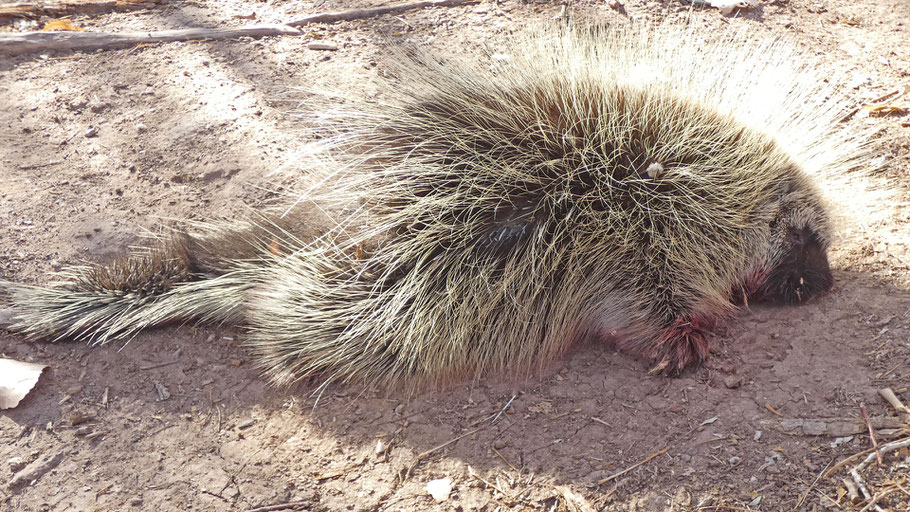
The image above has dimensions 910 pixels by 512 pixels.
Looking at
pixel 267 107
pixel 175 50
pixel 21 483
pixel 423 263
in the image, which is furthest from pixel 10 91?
pixel 423 263

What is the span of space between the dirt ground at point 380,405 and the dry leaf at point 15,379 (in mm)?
40

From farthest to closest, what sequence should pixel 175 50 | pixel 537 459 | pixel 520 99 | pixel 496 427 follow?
pixel 175 50
pixel 520 99
pixel 496 427
pixel 537 459

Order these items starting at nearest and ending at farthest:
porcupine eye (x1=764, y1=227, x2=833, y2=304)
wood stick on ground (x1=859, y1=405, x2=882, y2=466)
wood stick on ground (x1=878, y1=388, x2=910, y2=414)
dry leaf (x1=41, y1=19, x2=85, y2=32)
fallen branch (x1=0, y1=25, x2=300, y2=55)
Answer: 1. wood stick on ground (x1=859, y1=405, x2=882, y2=466)
2. wood stick on ground (x1=878, y1=388, x2=910, y2=414)
3. porcupine eye (x1=764, y1=227, x2=833, y2=304)
4. fallen branch (x1=0, y1=25, x2=300, y2=55)
5. dry leaf (x1=41, y1=19, x2=85, y2=32)

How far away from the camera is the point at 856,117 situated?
3131 millimetres

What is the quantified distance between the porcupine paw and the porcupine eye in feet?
1.22

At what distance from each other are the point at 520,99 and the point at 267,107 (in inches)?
A: 64.1

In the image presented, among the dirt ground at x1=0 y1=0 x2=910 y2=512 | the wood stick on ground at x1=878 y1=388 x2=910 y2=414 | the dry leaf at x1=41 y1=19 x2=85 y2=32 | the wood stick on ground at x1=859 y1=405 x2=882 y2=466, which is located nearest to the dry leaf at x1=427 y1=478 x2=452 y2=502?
the dirt ground at x1=0 y1=0 x2=910 y2=512

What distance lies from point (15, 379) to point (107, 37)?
2.31 meters

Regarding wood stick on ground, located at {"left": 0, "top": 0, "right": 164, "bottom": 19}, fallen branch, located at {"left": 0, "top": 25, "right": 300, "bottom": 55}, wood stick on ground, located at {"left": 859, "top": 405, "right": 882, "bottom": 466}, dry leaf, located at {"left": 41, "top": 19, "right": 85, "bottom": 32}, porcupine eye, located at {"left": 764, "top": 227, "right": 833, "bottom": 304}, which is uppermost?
wood stick on ground, located at {"left": 0, "top": 0, "right": 164, "bottom": 19}

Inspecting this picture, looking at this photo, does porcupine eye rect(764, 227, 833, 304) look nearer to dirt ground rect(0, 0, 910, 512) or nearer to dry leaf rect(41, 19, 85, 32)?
dirt ground rect(0, 0, 910, 512)

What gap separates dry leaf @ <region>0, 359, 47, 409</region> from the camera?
2242 millimetres

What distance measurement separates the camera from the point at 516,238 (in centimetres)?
229

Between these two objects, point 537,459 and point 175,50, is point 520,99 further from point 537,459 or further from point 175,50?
point 175,50

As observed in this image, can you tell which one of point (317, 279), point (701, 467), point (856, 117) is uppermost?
point (856, 117)
